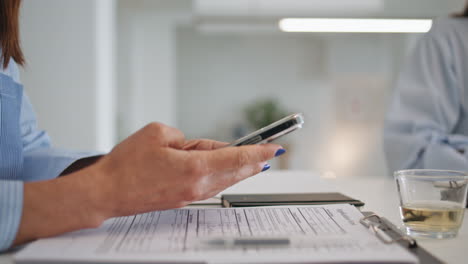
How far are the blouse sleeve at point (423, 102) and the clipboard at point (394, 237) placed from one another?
24.1 inches

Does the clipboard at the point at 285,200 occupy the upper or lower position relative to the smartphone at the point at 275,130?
lower

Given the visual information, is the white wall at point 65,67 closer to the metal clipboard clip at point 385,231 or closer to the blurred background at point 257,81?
the metal clipboard clip at point 385,231

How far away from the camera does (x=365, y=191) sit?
0.91m

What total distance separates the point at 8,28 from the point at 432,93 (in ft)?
3.42

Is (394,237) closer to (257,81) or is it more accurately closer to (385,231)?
(385,231)

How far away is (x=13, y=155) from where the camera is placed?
625mm

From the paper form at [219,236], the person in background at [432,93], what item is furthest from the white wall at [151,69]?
the paper form at [219,236]

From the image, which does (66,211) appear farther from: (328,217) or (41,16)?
(41,16)

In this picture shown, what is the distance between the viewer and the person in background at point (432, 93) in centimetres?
113

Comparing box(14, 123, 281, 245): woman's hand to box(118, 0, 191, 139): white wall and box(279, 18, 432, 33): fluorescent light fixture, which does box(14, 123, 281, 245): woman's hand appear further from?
box(118, 0, 191, 139): white wall

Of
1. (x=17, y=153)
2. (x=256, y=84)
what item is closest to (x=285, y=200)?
(x=17, y=153)

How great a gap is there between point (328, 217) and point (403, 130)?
2.42 feet

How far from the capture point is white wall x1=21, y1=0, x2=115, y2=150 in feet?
7.38

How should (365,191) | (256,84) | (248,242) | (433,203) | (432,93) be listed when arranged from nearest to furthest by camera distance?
(248,242) < (433,203) < (365,191) < (432,93) < (256,84)
